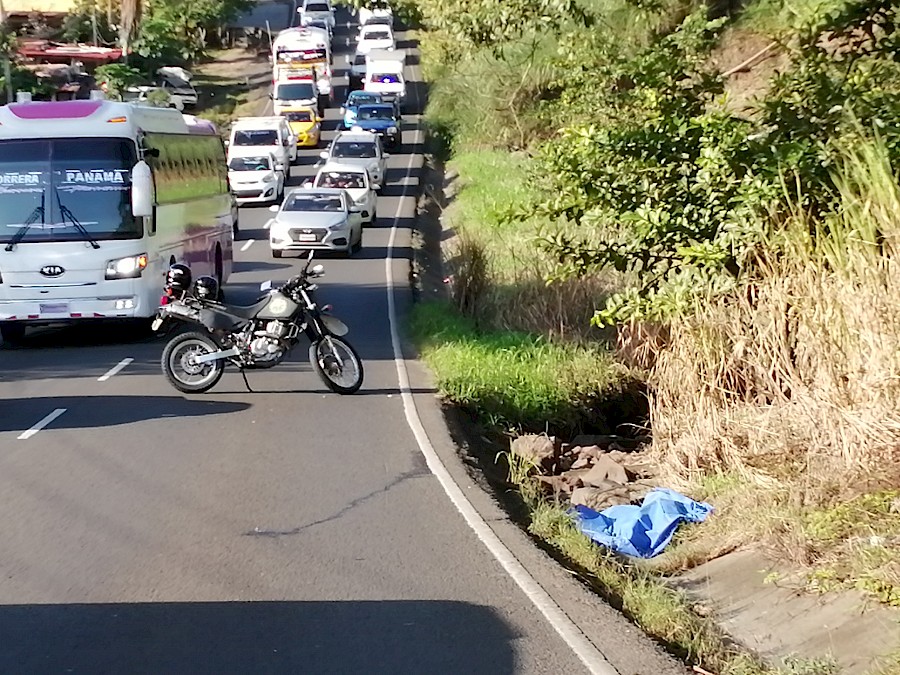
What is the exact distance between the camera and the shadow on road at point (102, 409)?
12398 mm

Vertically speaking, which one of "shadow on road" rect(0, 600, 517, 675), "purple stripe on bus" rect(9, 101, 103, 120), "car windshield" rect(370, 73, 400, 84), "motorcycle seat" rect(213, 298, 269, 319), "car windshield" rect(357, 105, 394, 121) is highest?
"purple stripe on bus" rect(9, 101, 103, 120)

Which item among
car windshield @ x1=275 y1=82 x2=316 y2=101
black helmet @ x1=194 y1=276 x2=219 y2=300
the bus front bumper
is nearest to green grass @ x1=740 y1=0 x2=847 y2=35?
black helmet @ x1=194 y1=276 x2=219 y2=300

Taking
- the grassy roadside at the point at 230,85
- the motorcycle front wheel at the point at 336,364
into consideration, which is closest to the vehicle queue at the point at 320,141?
the grassy roadside at the point at 230,85

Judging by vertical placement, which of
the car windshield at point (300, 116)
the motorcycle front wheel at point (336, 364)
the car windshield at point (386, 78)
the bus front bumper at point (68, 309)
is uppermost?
the motorcycle front wheel at point (336, 364)

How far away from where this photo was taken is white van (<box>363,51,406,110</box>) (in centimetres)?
6262

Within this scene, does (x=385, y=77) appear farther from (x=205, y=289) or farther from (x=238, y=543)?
(x=238, y=543)

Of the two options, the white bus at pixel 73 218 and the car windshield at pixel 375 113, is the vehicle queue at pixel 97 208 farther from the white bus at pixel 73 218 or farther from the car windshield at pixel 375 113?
the car windshield at pixel 375 113

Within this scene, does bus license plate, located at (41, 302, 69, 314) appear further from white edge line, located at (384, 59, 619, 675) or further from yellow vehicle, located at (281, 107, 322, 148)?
yellow vehicle, located at (281, 107, 322, 148)

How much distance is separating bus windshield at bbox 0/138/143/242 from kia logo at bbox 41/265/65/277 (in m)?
0.36

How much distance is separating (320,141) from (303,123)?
3.13 metres

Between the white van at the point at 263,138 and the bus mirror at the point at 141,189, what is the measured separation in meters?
26.1

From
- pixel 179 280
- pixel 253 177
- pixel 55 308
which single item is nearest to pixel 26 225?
pixel 55 308

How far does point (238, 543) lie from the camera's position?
321 inches

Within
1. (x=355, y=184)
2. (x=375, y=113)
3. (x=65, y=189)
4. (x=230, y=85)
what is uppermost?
(x=65, y=189)
